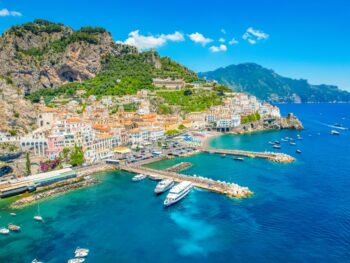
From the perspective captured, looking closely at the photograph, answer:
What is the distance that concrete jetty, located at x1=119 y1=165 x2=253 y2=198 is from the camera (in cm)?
4284

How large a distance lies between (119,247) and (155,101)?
78.0 metres

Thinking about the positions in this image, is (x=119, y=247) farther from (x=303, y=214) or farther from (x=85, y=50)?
(x=85, y=50)

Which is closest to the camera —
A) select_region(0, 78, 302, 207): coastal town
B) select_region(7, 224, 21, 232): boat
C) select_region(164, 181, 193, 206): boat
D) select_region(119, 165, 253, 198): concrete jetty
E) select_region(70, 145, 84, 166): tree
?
select_region(7, 224, 21, 232): boat

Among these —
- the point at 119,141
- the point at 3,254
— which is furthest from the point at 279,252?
the point at 119,141

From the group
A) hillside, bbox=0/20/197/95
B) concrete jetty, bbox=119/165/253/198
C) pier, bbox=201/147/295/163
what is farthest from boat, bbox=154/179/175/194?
hillside, bbox=0/20/197/95

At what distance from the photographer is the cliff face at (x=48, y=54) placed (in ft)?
394

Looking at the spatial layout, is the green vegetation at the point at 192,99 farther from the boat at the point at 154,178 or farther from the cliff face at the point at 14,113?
the boat at the point at 154,178

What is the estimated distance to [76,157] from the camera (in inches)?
2219

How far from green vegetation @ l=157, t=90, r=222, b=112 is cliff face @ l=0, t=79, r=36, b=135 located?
49.6 m

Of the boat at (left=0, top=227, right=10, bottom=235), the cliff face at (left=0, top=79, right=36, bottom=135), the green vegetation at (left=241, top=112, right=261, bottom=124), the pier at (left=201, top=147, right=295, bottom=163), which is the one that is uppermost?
the cliff face at (left=0, top=79, right=36, bottom=135)

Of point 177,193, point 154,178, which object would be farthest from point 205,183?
point 154,178

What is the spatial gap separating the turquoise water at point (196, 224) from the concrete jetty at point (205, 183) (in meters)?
1.34

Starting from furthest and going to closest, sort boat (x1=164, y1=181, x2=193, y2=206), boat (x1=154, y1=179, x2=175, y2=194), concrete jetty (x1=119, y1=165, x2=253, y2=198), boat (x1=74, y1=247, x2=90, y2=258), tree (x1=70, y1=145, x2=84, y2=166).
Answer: tree (x1=70, y1=145, x2=84, y2=166)
boat (x1=154, y1=179, x2=175, y2=194)
concrete jetty (x1=119, y1=165, x2=253, y2=198)
boat (x1=164, y1=181, x2=193, y2=206)
boat (x1=74, y1=247, x2=90, y2=258)

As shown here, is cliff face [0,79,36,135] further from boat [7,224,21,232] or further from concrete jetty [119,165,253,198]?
boat [7,224,21,232]
